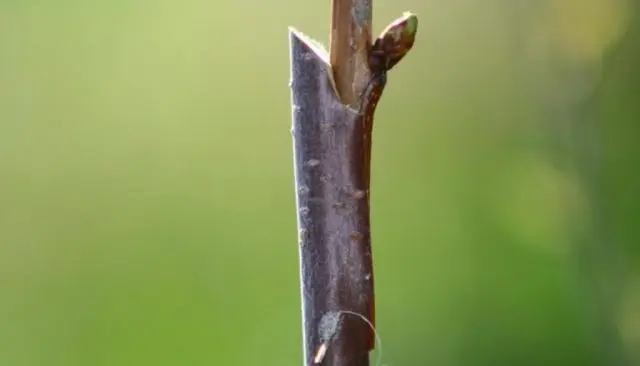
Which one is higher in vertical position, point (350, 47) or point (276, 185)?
point (350, 47)

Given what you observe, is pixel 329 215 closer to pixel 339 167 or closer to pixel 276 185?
pixel 339 167

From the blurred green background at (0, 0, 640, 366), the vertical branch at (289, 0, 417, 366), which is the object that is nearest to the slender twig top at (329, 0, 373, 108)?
the vertical branch at (289, 0, 417, 366)

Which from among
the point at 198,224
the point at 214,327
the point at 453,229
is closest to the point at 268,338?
the point at 214,327

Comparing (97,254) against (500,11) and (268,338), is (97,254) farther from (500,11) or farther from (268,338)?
(500,11)

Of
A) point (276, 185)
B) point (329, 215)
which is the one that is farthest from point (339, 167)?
point (276, 185)

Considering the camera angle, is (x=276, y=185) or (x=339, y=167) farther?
(x=276, y=185)

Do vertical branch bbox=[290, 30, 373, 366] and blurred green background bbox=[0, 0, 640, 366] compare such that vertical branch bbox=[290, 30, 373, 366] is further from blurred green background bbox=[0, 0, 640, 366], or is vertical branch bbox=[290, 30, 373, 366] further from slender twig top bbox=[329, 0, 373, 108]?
blurred green background bbox=[0, 0, 640, 366]
